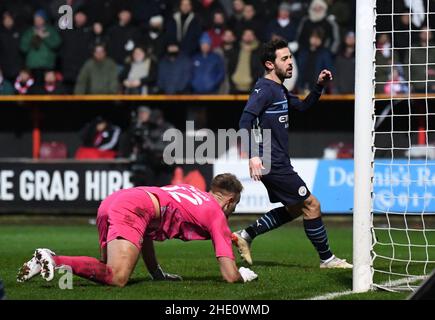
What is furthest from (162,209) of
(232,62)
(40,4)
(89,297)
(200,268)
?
(40,4)

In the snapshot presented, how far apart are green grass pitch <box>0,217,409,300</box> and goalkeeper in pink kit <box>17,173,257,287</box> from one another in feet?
0.48

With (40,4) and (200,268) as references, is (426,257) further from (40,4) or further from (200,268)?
(40,4)

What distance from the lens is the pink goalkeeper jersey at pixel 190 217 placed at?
811 centimetres

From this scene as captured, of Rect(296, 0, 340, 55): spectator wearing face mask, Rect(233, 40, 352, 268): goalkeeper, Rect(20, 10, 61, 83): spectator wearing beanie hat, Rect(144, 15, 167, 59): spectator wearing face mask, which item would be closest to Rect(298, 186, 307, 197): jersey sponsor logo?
Rect(233, 40, 352, 268): goalkeeper

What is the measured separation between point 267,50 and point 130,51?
10078 millimetres

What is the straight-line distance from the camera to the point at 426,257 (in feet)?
36.1

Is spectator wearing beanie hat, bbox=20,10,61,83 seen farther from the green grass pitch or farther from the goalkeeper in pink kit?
the goalkeeper in pink kit

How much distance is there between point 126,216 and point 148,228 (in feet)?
1.23

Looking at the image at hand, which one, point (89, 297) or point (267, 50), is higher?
point (267, 50)

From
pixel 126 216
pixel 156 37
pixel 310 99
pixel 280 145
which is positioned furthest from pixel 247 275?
pixel 156 37

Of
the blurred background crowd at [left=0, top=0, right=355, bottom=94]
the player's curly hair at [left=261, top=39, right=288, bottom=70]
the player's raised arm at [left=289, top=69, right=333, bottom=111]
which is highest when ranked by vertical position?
the blurred background crowd at [left=0, top=0, right=355, bottom=94]

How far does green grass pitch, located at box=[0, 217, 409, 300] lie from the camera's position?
7602 millimetres

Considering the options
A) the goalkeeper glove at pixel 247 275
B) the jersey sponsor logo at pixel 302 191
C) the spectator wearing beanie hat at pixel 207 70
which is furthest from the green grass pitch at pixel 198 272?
the spectator wearing beanie hat at pixel 207 70

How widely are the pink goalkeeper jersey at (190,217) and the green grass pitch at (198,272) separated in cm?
40
